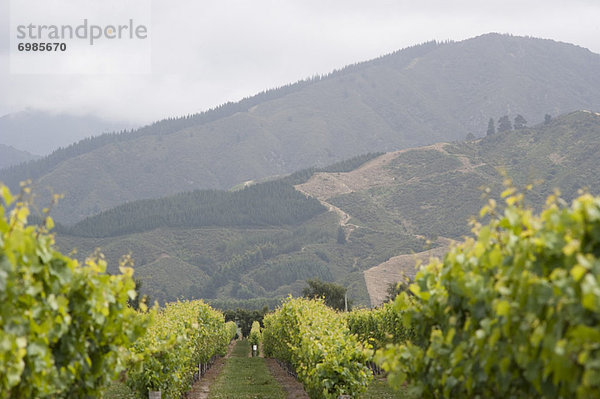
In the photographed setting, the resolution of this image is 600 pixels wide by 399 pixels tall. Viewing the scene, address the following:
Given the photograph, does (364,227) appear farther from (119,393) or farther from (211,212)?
(119,393)

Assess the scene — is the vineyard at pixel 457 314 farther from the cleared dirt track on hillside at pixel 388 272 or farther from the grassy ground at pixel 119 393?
the cleared dirt track on hillside at pixel 388 272

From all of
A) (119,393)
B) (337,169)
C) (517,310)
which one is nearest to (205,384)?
(119,393)

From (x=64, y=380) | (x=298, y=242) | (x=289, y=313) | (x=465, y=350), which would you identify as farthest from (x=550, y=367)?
(x=298, y=242)

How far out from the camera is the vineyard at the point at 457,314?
3.54 m

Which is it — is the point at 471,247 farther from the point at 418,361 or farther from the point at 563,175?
the point at 563,175

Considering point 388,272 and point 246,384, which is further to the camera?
point 388,272

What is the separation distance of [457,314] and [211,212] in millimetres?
156909

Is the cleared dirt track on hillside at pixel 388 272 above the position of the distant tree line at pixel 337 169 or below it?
below

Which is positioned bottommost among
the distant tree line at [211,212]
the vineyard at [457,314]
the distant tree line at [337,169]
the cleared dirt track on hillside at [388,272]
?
the cleared dirt track on hillside at [388,272]

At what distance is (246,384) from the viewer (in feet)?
88.7

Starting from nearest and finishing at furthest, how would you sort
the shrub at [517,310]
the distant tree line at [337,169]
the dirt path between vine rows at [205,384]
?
1. the shrub at [517,310]
2. the dirt path between vine rows at [205,384]
3. the distant tree line at [337,169]

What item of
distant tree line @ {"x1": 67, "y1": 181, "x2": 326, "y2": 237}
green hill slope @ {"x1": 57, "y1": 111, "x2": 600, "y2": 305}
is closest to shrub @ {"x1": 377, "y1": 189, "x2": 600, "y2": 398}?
green hill slope @ {"x1": 57, "y1": 111, "x2": 600, "y2": 305}

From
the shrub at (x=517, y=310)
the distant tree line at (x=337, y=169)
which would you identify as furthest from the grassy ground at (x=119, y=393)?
the distant tree line at (x=337, y=169)

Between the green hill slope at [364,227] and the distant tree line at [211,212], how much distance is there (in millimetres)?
2793
